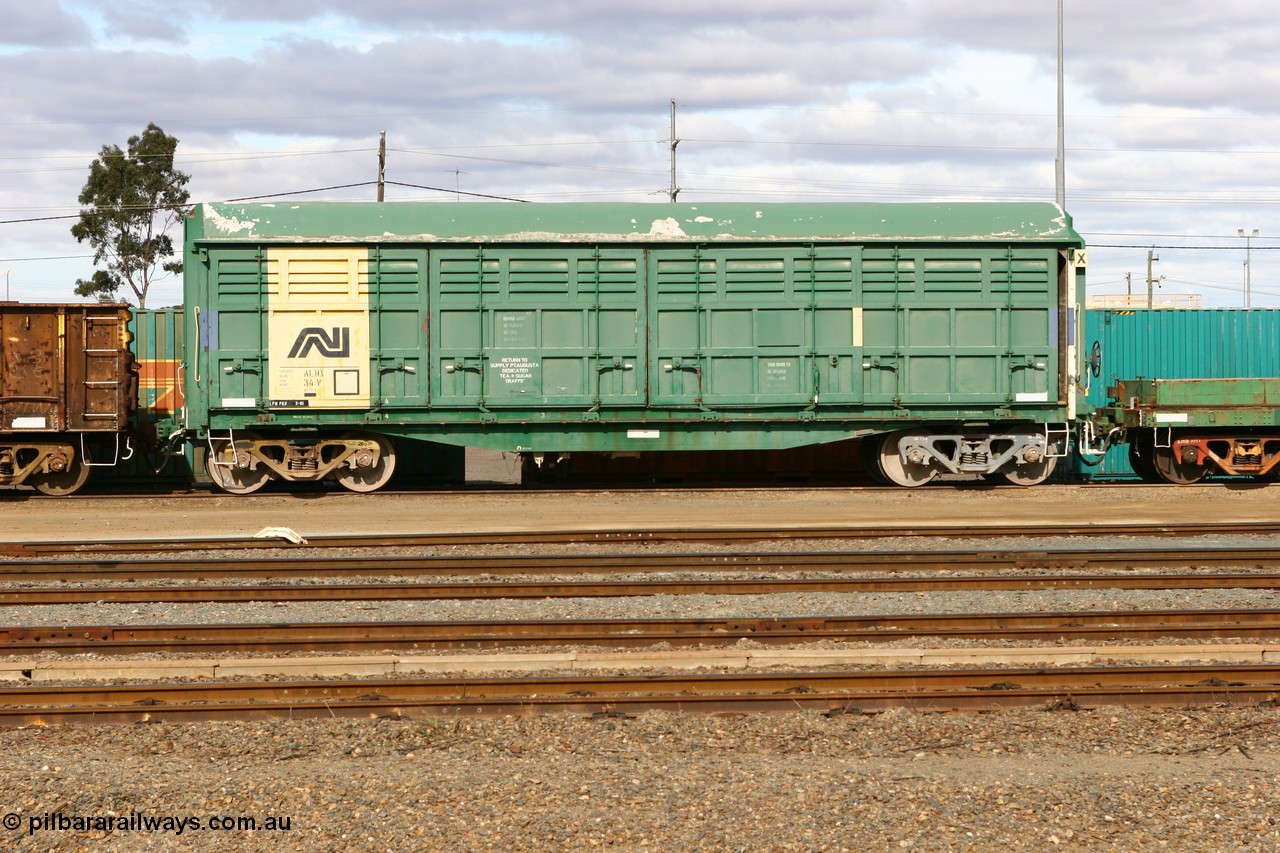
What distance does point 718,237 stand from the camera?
1728cm

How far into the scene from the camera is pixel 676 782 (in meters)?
6.04

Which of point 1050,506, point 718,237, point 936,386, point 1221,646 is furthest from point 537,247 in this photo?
point 1221,646

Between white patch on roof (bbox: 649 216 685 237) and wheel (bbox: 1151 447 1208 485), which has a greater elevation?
white patch on roof (bbox: 649 216 685 237)

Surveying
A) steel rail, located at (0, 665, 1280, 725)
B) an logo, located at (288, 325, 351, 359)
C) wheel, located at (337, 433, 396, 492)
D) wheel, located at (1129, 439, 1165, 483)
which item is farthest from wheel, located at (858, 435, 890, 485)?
steel rail, located at (0, 665, 1280, 725)

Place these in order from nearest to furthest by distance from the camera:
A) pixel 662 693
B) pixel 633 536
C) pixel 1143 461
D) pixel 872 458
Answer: pixel 662 693, pixel 633 536, pixel 872 458, pixel 1143 461

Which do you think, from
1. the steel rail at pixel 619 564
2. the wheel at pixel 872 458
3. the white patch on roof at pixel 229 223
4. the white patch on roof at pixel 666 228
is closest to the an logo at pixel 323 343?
the white patch on roof at pixel 229 223

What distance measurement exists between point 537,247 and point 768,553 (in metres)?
6.67

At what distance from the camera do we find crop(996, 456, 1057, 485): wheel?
18094 millimetres

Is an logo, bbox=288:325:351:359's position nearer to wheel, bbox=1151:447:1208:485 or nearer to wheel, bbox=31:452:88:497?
wheel, bbox=31:452:88:497

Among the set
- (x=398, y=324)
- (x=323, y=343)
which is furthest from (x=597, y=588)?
(x=323, y=343)

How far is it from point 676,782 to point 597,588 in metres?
4.76

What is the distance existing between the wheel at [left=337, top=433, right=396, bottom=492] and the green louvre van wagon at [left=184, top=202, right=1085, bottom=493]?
3cm

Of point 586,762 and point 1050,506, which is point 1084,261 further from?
point 586,762

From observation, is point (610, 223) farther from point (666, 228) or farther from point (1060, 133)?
point (1060, 133)
